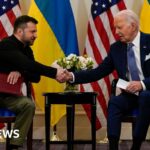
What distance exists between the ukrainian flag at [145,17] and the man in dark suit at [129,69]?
1.31m

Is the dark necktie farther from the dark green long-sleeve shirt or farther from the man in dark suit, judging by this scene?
the dark green long-sleeve shirt

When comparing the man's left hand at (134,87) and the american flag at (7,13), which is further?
the american flag at (7,13)

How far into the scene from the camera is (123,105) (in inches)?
172

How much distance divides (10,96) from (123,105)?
3.79ft

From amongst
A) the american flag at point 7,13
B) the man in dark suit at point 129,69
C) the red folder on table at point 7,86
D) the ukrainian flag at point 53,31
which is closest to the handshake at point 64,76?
the man in dark suit at point 129,69

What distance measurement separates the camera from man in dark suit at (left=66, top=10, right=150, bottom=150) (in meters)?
4.20

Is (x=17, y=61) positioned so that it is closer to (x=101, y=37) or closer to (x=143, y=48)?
(x=143, y=48)

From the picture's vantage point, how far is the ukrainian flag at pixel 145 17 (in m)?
5.84

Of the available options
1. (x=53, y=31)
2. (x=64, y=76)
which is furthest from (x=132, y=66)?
(x=53, y=31)

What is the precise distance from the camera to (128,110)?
444cm

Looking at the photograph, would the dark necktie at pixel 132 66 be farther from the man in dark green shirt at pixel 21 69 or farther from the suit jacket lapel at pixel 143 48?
the man in dark green shirt at pixel 21 69

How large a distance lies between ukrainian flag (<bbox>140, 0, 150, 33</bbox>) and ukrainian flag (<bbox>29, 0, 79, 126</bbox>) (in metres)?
0.86

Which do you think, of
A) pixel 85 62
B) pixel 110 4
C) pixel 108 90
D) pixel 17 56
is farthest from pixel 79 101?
pixel 110 4

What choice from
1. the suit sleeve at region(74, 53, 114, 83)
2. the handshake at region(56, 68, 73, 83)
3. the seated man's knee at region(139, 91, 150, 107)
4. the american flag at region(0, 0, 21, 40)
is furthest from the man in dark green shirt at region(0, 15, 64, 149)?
the american flag at region(0, 0, 21, 40)
